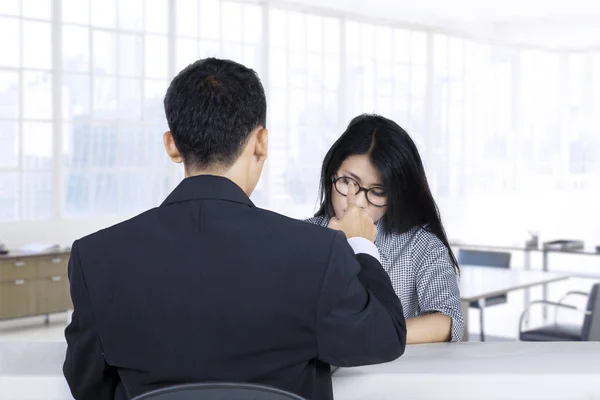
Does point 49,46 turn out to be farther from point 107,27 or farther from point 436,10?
point 436,10

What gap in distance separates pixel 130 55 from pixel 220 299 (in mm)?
9418

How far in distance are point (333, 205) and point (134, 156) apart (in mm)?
8311

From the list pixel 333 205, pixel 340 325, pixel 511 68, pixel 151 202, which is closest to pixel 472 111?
pixel 511 68

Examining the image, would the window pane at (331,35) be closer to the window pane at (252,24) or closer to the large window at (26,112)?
the window pane at (252,24)

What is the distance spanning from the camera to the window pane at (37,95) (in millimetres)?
9266

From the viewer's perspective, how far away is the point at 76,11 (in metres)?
9.66

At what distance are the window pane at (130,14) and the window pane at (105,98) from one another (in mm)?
708

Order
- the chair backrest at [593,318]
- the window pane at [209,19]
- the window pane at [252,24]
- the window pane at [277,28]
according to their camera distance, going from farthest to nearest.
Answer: the window pane at [277,28], the window pane at [252,24], the window pane at [209,19], the chair backrest at [593,318]

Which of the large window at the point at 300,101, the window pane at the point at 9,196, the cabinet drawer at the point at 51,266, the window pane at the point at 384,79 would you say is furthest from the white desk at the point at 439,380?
the window pane at the point at 384,79

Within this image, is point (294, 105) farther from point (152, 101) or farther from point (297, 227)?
point (297, 227)

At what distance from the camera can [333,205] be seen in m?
2.41

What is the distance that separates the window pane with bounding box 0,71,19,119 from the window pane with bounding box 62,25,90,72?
0.64m

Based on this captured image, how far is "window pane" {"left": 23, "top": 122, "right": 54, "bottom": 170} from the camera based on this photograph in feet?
30.7

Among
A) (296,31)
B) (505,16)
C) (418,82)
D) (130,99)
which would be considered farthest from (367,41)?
(130,99)
